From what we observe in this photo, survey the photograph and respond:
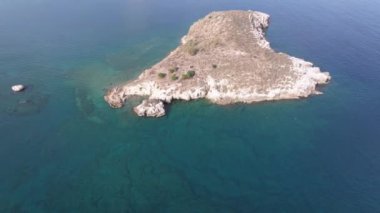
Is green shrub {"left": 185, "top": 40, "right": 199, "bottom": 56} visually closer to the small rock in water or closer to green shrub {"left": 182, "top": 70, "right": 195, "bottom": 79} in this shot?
green shrub {"left": 182, "top": 70, "right": 195, "bottom": 79}

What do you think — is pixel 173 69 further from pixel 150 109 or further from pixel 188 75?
pixel 150 109

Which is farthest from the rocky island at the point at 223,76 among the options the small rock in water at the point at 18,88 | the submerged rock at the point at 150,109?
the small rock in water at the point at 18,88

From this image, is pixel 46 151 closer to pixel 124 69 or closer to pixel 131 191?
pixel 131 191

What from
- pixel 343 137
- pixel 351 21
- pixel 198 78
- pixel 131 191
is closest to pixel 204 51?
pixel 198 78

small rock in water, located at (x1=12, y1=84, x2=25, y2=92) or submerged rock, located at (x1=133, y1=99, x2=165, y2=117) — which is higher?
small rock in water, located at (x1=12, y1=84, x2=25, y2=92)

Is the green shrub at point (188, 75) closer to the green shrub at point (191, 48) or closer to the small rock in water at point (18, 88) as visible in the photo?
the green shrub at point (191, 48)

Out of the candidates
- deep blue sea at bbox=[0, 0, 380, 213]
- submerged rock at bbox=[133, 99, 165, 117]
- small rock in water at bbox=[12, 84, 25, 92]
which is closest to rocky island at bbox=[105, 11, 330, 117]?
submerged rock at bbox=[133, 99, 165, 117]
